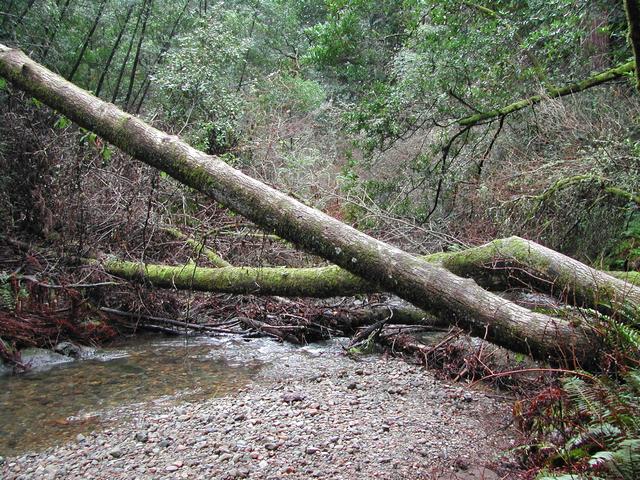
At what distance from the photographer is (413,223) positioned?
9188 mm

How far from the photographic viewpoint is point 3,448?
4.12m

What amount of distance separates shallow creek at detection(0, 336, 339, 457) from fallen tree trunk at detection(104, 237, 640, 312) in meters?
0.83

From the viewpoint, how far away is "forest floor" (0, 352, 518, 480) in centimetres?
355

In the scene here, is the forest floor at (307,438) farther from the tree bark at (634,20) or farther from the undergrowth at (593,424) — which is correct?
the tree bark at (634,20)

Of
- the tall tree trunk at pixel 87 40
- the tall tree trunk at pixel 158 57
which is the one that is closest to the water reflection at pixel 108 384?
the tall tree trunk at pixel 87 40

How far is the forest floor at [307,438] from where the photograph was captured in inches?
140

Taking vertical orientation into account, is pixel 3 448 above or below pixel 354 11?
below

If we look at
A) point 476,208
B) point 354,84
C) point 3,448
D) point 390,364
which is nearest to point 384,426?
point 390,364

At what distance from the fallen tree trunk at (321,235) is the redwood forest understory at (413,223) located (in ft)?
0.06

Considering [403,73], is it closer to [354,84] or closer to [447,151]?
[447,151]

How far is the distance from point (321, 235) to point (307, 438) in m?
1.81

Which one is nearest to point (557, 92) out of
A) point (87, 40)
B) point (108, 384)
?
point (108, 384)

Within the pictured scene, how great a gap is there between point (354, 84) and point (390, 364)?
14.6 metres

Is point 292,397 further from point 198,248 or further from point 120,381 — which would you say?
point 198,248
